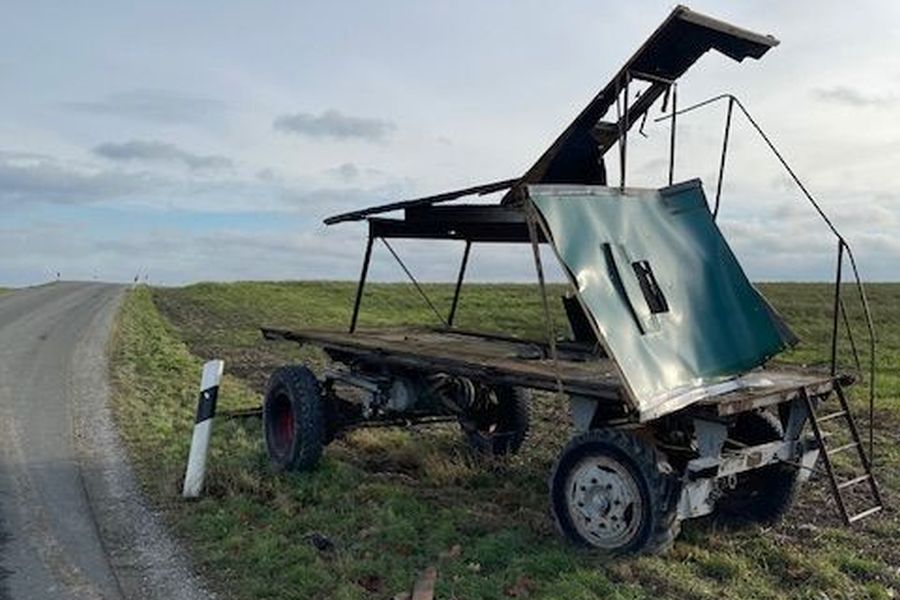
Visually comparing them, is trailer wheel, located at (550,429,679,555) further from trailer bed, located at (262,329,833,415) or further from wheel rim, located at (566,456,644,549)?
trailer bed, located at (262,329,833,415)

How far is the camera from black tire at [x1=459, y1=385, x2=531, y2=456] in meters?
9.39

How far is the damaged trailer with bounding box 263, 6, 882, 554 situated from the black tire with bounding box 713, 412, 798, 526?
0.01 meters

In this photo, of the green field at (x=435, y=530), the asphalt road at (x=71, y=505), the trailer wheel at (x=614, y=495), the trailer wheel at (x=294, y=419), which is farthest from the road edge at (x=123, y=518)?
the trailer wheel at (x=614, y=495)

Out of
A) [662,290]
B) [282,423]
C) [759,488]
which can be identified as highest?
[662,290]

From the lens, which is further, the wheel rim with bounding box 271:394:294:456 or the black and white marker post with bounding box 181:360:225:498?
the wheel rim with bounding box 271:394:294:456

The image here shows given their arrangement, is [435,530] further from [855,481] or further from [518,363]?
[855,481]

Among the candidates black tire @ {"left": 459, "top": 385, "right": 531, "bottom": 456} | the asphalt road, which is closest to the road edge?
the asphalt road

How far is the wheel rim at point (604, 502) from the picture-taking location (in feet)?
19.9

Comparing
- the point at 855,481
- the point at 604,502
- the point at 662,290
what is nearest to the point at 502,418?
the point at 662,290

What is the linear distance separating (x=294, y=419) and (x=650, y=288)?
3.49 m

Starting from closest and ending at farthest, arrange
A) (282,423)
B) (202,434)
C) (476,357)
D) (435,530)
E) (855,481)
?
(855,481)
(435,530)
(476,357)
(202,434)
(282,423)

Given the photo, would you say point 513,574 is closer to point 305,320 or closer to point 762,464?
point 762,464

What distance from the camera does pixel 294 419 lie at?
848 centimetres

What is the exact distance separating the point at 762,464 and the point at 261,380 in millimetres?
9692
